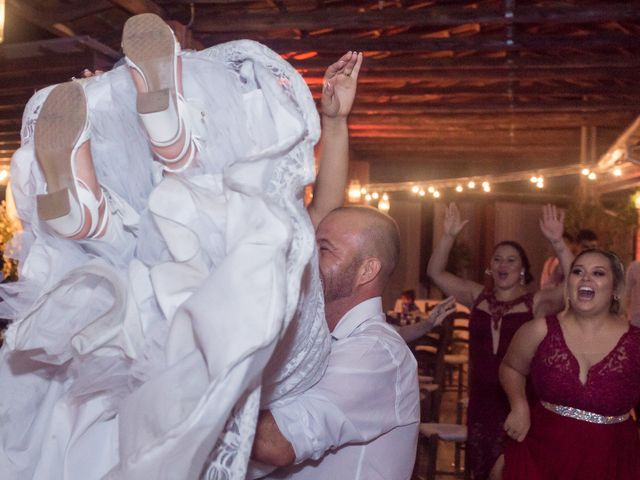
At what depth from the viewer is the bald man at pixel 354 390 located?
4.90 ft

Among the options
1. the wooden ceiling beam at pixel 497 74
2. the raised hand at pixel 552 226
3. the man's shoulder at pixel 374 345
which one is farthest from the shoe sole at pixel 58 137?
the wooden ceiling beam at pixel 497 74

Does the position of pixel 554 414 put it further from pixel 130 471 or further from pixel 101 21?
pixel 101 21

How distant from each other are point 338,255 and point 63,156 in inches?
34.3

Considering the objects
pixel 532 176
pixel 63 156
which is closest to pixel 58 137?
pixel 63 156

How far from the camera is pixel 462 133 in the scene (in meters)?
10.7

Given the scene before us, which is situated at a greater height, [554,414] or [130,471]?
[130,471]

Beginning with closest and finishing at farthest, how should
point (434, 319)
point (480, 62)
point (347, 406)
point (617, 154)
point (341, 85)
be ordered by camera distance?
point (347, 406), point (341, 85), point (434, 319), point (480, 62), point (617, 154)

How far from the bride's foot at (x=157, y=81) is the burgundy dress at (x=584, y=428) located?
230 centimetres

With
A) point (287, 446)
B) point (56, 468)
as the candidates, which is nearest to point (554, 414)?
point (287, 446)

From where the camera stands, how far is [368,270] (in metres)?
1.98

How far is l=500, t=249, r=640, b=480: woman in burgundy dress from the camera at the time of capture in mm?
3010

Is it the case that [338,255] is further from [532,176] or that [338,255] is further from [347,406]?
[532,176]

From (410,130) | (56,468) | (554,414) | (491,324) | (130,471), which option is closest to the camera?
(130,471)

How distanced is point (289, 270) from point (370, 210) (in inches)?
36.5
